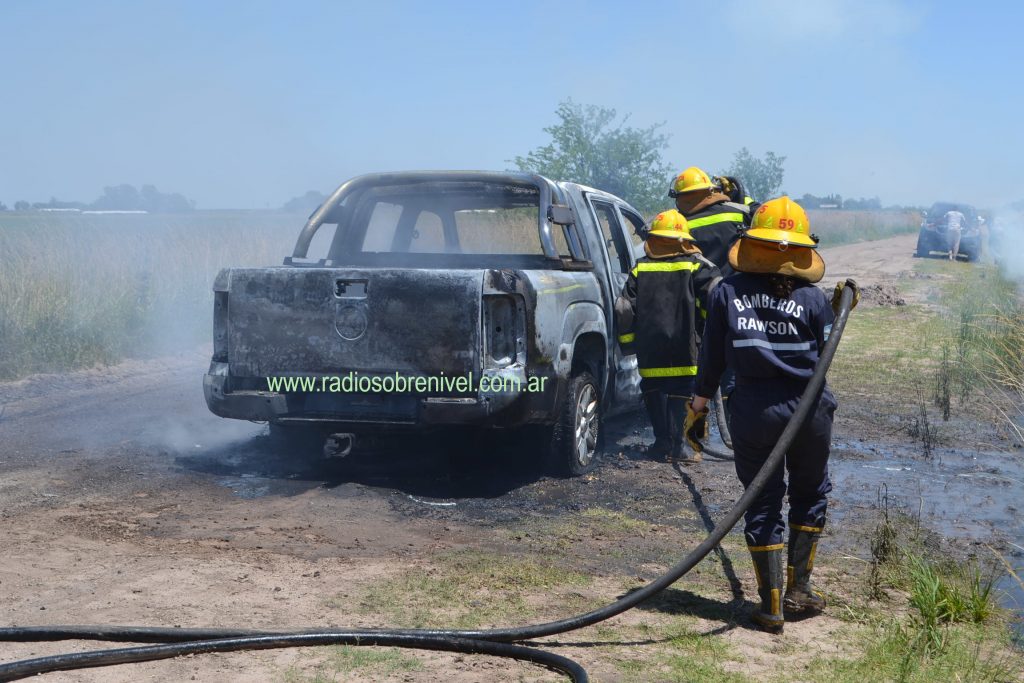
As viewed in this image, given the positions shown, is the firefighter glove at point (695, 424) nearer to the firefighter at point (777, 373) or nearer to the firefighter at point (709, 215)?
the firefighter at point (777, 373)

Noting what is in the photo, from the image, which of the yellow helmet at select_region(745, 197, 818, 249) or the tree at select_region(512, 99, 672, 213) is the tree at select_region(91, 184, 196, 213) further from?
the yellow helmet at select_region(745, 197, 818, 249)

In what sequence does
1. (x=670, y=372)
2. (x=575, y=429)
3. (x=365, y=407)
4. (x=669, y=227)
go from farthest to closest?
(x=670, y=372) → (x=669, y=227) → (x=575, y=429) → (x=365, y=407)

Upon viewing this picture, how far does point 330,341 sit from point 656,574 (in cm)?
230

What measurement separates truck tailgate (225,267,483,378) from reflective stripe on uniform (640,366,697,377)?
1729 millimetres

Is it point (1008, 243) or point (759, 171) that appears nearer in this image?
point (1008, 243)

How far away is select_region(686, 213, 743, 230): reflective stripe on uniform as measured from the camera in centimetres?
753

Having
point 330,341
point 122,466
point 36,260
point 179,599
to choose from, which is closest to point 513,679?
point 179,599

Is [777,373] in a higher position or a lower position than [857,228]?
lower

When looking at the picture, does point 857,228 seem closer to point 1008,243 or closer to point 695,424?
point 1008,243

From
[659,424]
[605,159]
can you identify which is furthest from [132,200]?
[659,424]

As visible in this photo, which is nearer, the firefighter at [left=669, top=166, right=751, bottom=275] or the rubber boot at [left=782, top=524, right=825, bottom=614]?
the rubber boot at [left=782, top=524, right=825, bottom=614]

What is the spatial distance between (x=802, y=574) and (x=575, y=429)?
2.24m

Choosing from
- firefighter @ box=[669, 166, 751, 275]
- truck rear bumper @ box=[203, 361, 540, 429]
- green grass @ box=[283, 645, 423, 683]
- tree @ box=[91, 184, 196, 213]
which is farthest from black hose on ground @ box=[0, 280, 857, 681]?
tree @ box=[91, 184, 196, 213]

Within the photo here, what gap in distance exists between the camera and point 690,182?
7570mm
